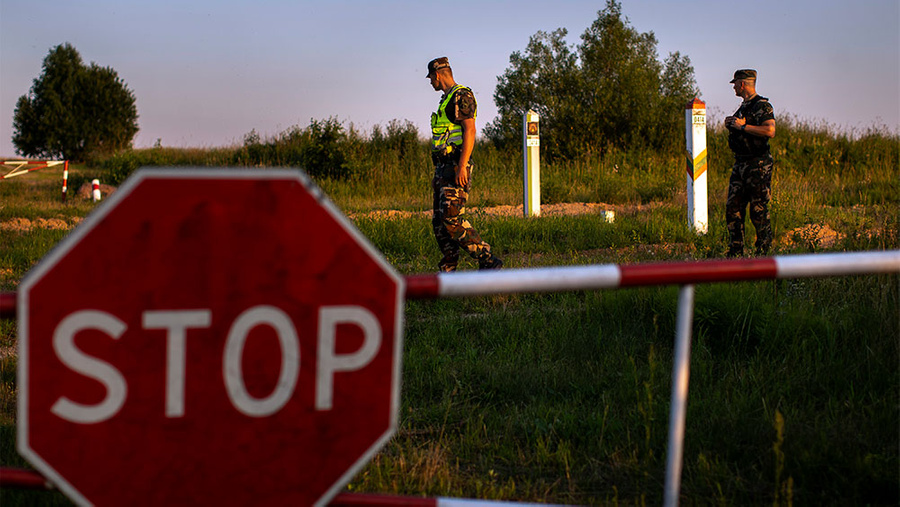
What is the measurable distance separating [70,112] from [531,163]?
152 feet

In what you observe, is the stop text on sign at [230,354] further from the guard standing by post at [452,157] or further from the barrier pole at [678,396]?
the guard standing by post at [452,157]

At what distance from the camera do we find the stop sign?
1.41m

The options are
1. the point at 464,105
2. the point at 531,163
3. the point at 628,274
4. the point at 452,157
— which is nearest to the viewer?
the point at 628,274

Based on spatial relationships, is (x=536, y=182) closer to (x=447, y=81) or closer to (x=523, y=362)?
(x=447, y=81)

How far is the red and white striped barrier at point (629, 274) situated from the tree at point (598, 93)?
17413 millimetres

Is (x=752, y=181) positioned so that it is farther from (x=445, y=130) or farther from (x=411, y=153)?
Result: (x=411, y=153)

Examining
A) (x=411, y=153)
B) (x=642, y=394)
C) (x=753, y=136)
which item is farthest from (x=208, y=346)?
(x=411, y=153)

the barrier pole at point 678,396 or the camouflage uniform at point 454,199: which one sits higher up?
the camouflage uniform at point 454,199

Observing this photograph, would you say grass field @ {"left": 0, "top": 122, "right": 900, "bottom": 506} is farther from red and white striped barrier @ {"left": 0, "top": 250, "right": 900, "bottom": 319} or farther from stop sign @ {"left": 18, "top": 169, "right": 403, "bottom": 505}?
stop sign @ {"left": 18, "top": 169, "right": 403, "bottom": 505}

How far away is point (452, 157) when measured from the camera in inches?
246

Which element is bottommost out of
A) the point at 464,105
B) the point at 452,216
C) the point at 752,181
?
the point at 452,216

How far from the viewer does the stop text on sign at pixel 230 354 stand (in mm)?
1414

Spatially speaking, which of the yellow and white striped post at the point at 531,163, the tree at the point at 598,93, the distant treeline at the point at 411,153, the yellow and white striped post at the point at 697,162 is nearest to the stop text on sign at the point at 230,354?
the yellow and white striped post at the point at 697,162

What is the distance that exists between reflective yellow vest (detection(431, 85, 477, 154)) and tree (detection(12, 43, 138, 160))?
45.5 meters
